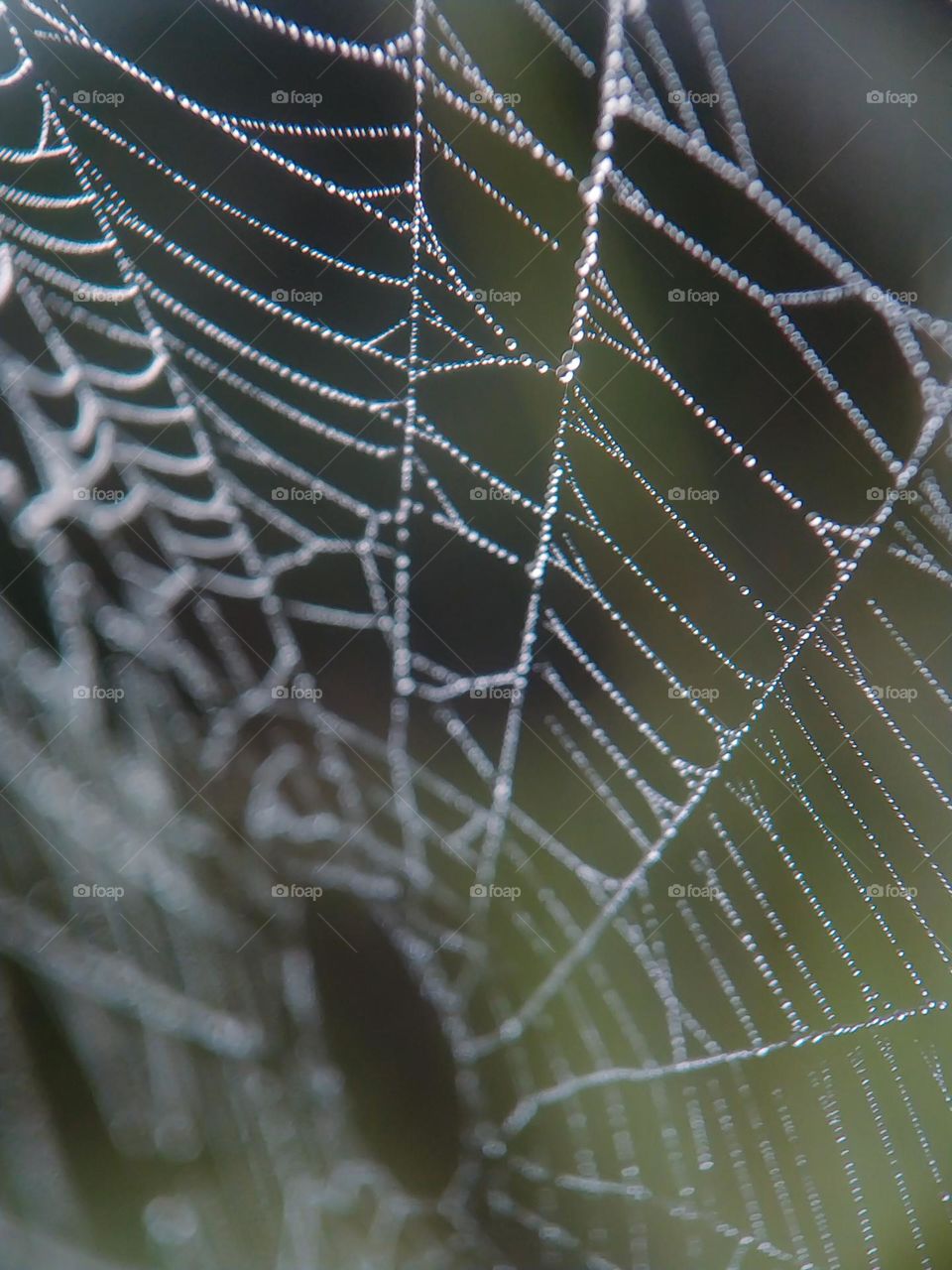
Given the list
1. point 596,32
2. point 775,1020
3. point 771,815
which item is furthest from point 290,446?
point 775,1020

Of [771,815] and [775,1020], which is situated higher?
[771,815]

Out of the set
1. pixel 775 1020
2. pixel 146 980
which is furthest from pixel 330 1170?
pixel 775 1020

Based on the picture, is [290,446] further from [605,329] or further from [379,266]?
[605,329]

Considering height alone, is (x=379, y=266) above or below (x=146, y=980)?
above

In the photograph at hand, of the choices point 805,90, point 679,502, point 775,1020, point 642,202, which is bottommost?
point 775,1020

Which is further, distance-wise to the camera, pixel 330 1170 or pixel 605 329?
pixel 330 1170

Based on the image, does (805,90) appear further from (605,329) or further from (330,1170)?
(330,1170)
